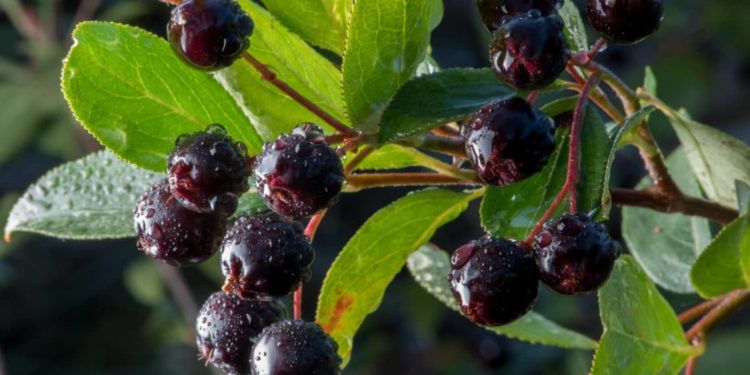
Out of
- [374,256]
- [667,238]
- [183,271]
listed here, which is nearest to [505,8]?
[374,256]

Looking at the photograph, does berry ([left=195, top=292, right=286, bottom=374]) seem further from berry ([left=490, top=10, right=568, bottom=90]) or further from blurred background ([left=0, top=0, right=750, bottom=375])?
blurred background ([left=0, top=0, right=750, bottom=375])

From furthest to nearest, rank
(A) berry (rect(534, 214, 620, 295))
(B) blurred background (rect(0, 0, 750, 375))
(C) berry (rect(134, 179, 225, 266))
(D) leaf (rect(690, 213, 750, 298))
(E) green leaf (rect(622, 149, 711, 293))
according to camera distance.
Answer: (B) blurred background (rect(0, 0, 750, 375)) < (E) green leaf (rect(622, 149, 711, 293)) < (D) leaf (rect(690, 213, 750, 298)) < (C) berry (rect(134, 179, 225, 266)) < (A) berry (rect(534, 214, 620, 295))

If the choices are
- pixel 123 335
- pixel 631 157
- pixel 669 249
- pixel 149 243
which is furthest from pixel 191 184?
pixel 123 335

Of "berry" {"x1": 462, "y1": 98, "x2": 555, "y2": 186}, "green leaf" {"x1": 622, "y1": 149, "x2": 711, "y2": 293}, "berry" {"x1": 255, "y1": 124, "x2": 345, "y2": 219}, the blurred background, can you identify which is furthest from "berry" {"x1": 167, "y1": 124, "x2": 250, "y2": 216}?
the blurred background

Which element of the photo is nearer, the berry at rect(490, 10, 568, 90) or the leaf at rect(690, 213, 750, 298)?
the berry at rect(490, 10, 568, 90)

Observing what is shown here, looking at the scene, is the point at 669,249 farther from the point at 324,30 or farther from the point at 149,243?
the point at 149,243

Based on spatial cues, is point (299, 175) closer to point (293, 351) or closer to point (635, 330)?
point (293, 351)

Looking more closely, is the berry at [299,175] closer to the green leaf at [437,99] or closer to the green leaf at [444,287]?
the green leaf at [437,99]
